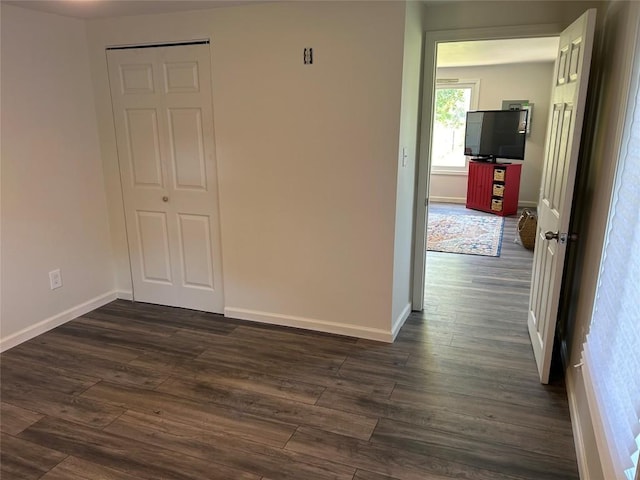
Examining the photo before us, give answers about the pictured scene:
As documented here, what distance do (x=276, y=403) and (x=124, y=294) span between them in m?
2.03

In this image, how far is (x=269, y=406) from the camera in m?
2.40

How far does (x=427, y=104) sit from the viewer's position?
317 centimetres

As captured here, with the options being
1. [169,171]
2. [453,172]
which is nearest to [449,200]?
[453,172]

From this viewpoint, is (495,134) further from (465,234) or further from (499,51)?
(465,234)

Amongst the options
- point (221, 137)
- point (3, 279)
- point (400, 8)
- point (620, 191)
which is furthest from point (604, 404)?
point (3, 279)

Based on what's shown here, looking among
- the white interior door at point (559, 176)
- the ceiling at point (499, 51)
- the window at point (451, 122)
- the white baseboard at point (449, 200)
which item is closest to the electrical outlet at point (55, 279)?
the white interior door at point (559, 176)

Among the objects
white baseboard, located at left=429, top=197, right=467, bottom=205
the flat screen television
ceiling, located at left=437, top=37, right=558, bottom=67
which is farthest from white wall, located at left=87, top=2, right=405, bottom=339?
white baseboard, located at left=429, top=197, right=467, bottom=205

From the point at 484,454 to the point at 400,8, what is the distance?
2.33 metres

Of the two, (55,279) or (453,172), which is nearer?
(55,279)

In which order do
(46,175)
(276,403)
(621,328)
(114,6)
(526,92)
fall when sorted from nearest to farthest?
(621,328) → (276,403) → (114,6) → (46,175) → (526,92)

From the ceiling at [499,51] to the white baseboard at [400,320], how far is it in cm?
281

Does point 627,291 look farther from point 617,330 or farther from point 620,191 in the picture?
point 620,191

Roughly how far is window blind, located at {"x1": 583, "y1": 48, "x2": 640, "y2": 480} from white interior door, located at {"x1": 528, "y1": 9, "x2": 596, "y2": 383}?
18.1 inches

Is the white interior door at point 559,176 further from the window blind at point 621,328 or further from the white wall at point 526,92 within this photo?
the white wall at point 526,92
